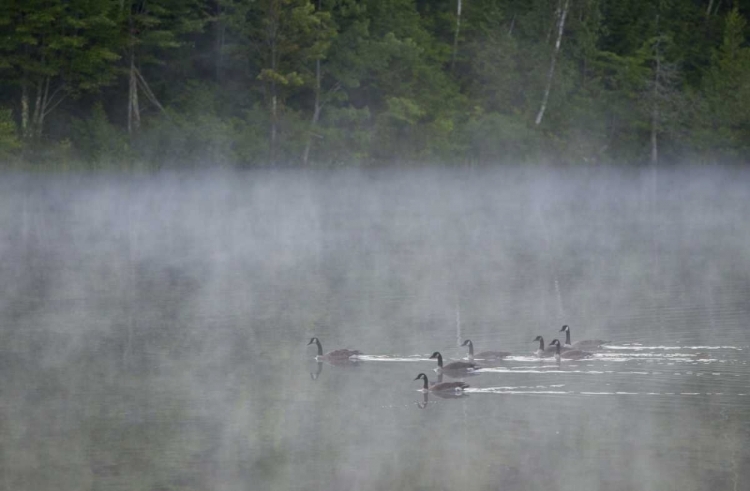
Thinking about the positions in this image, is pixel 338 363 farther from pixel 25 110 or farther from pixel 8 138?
pixel 25 110

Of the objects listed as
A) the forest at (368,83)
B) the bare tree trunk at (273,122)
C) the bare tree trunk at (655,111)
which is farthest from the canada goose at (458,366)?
the bare tree trunk at (655,111)

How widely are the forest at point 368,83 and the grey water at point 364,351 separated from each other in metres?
18.6

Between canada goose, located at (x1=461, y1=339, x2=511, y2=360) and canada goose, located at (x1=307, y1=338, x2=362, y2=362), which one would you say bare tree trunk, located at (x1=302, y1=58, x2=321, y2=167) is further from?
canada goose, located at (x1=461, y1=339, x2=511, y2=360)

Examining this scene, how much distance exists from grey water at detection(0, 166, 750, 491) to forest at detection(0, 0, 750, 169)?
61.1 feet

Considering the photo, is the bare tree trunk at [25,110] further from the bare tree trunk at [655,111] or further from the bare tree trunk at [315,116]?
the bare tree trunk at [655,111]

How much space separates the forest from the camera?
52969 millimetres

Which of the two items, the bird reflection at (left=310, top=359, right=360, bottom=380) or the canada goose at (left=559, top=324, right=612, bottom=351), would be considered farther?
the canada goose at (left=559, top=324, right=612, bottom=351)

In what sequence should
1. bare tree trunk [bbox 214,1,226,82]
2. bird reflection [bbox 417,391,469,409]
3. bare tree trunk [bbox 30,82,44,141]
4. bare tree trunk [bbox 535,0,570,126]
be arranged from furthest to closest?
bare tree trunk [bbox 535,0,570,126], bare tree trunk [bbox 214,1,226,82], bare tree trunk [bbox 30,82,44,141], bird reflection [bbox 417,391,469,409]

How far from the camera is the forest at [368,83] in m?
53.0

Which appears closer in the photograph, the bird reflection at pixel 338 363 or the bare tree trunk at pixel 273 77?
the bird reflection at pixel 338 363

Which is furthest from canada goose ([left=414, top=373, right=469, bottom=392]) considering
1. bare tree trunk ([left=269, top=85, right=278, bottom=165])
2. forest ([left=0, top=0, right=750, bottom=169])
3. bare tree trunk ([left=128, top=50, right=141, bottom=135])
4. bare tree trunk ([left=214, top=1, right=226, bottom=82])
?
bare tree trunk ([left=214, top=1, right=226, bottom=82])

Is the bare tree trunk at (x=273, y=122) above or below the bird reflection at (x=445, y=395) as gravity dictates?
above

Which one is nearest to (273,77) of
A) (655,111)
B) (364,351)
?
(655,111)

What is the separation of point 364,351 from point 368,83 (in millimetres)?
46702
